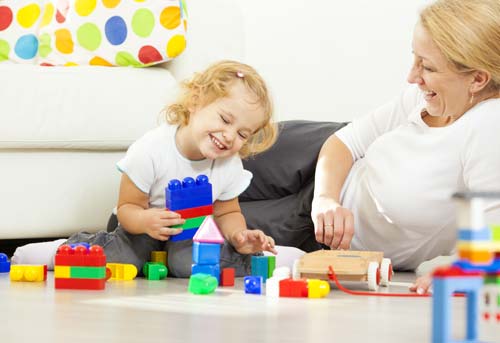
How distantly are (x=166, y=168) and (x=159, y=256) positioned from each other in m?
0.17

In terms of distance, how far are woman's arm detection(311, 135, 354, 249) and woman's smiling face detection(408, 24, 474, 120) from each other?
258mm

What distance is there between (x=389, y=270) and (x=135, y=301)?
48 centimetres

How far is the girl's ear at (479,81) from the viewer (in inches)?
64.6

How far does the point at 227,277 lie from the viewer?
5.32 feet

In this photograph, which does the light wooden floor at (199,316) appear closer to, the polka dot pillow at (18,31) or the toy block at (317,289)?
the toy block at (317,289)

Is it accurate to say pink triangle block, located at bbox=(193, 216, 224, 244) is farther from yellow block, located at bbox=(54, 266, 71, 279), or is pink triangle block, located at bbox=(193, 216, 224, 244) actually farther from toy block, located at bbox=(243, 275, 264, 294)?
yellow block, located at bbox=(54, 266, 71, 279)

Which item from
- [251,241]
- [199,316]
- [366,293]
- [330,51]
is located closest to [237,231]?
[251,241]

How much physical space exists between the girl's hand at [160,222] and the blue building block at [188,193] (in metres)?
0.02

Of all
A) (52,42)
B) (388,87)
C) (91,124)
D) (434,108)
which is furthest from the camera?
(388,87)

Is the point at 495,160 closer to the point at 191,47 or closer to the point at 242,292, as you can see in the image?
the point at 242,292

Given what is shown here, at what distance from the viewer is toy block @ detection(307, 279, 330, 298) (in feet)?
4.73

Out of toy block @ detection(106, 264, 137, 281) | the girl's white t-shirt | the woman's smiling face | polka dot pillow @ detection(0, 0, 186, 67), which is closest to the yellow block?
toy block @ detection(106, 264, 137, 281)

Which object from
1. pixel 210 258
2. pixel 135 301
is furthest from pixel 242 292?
pixel 135 301

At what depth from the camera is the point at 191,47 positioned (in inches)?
90.4
